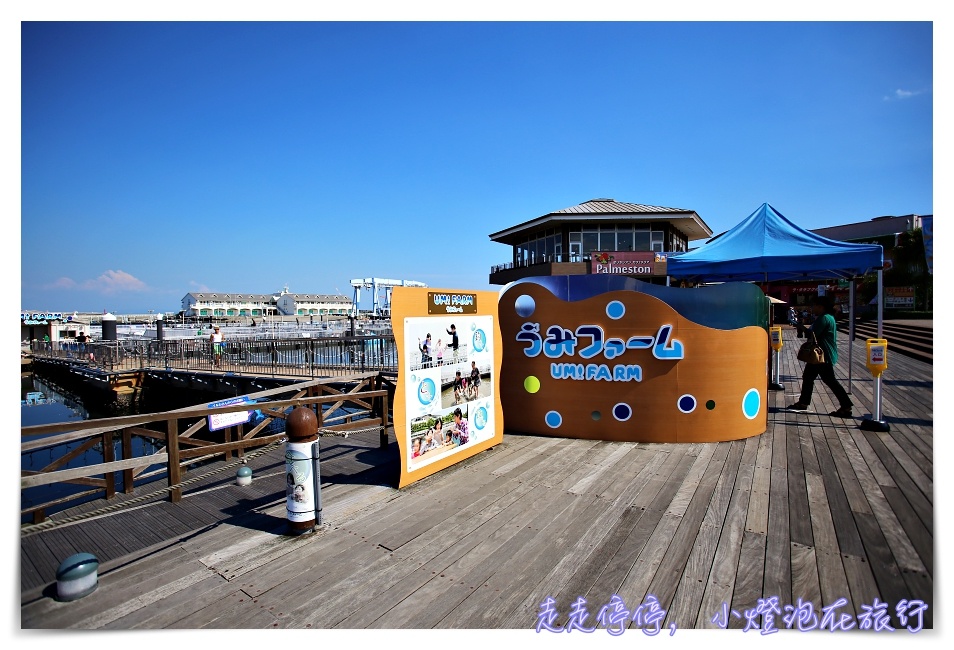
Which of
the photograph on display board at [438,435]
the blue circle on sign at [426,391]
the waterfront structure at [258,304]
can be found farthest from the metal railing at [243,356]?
the waterfront structure at [258,304]

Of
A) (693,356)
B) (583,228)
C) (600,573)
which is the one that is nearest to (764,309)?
(693,356)

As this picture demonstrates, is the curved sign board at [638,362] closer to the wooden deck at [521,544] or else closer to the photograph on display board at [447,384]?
the wooden deck at [521,544]

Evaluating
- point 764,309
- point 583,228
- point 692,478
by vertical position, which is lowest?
point 692,478

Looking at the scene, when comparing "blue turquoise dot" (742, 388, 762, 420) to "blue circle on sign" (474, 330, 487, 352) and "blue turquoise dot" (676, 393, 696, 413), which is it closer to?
"blue turquoise dot" (676, 393, 696, 413)

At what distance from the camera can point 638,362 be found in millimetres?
6312

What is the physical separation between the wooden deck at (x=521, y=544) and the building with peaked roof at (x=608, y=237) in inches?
1109

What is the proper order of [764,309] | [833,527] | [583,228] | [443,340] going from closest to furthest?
1. [833,527]
2. [443,340]
3. [764,309]
4. [583,228]

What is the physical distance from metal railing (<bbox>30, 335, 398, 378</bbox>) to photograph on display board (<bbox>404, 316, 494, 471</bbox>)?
33.3 feet

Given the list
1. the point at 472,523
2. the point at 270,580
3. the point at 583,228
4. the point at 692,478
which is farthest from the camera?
the point at 583,228

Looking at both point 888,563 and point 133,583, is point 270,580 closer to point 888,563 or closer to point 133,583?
point 133,583

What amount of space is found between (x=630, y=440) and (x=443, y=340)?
308 cm

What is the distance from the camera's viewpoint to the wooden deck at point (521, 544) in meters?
2.88

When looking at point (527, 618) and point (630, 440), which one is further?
point (630, 440)

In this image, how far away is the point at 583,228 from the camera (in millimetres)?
35312
